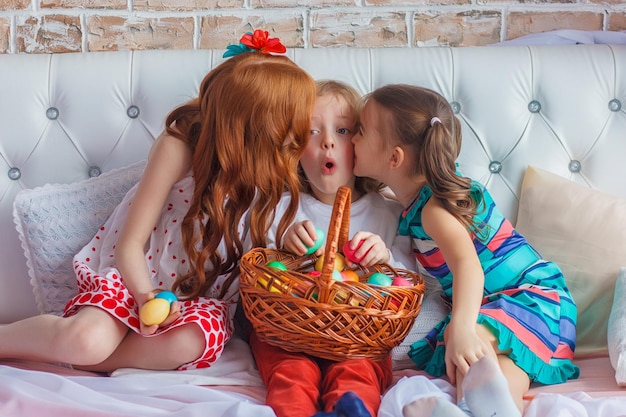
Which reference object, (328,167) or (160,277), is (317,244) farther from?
(160,277)

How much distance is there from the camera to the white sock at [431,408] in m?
1.08

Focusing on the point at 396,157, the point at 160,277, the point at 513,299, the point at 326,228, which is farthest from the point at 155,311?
the point at 513,299

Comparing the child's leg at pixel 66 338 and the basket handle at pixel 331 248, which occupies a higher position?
the basket handle at pixel 331 248

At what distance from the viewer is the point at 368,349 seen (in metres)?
1.33

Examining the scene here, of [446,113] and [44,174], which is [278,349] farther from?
[44,174]

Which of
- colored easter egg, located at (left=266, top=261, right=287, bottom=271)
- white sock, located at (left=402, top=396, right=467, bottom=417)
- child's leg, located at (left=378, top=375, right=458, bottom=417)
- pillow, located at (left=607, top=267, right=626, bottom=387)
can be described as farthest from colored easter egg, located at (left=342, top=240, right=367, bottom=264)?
pillow, located at (left=607, top=267, right=626, bottom=387)

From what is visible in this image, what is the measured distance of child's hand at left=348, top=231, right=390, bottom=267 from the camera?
1.45 m

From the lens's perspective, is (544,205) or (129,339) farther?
(544,205)

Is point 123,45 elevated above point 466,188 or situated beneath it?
elevated above

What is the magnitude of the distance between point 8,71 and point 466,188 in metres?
1.13

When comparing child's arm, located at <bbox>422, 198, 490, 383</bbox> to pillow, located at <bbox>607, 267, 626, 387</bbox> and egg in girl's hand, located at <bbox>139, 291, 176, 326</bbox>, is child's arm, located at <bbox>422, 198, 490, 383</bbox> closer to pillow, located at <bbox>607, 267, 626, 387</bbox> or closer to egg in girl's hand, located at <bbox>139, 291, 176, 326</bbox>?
pillow, located at <bbox>607, 267, 626, 387</bbox>

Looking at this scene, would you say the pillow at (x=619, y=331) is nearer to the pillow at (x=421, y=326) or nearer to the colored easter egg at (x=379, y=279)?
the pillow at (x=421, y=326)

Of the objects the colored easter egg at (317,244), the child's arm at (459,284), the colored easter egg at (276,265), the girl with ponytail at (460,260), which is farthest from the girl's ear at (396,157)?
the colored easter egg at (276,265)

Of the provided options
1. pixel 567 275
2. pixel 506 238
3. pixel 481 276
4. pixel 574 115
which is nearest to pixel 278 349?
pixel 481 276
